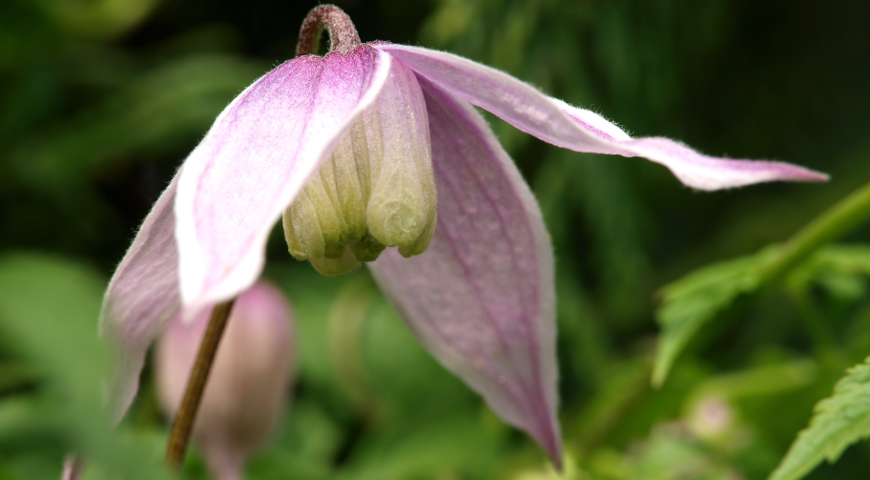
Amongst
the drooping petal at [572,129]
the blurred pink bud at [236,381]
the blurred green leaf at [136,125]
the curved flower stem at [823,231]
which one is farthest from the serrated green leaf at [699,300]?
the blurred green leaf at [136,125]

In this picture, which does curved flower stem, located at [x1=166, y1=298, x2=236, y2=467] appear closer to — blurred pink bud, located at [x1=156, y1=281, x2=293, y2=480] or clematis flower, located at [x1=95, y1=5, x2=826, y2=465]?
clematis flower, located at [x1=95, y1=5, x2=826, y2=465]

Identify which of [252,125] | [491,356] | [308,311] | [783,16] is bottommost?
[308,311]

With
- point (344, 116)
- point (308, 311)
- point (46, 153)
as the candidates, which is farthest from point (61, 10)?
point (344, 116)

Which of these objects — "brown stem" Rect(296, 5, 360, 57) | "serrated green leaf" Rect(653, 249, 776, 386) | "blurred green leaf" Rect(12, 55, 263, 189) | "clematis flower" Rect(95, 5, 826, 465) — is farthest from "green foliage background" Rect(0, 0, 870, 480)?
"brown stem" Rect(296, 5, 360, 57)

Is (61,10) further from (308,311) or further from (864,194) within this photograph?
(864,194)

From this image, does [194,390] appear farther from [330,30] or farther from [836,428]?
[836,428]
